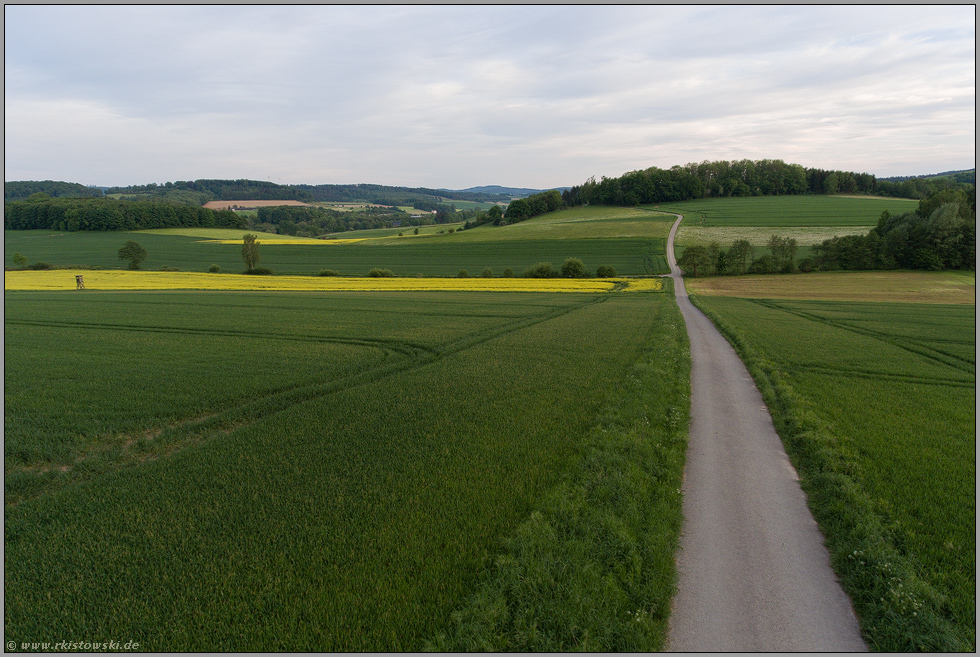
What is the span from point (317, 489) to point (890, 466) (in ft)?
39.9

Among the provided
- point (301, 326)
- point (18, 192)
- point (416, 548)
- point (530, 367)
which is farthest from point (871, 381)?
point (18, 192)

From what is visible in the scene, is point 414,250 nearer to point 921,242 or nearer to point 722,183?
point 921,242

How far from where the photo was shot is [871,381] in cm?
1656

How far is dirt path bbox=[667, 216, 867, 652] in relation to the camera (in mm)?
5703

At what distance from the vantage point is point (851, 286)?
55375 mm

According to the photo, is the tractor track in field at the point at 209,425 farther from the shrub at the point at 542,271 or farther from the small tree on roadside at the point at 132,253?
the small tree on roadside at the point at 132,253

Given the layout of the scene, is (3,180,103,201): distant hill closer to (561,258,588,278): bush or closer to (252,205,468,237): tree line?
(252,205,468,237): tree line

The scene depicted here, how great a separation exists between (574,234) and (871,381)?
285ft

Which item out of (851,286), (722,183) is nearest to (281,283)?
(851,286)

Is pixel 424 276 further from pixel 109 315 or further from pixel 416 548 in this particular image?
pixel 416 548

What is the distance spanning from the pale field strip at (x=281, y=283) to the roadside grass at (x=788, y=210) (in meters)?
60.9

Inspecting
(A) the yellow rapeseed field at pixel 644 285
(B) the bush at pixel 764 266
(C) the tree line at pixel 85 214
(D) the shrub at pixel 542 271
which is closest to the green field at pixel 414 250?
(C) the tree line at pixel 85 214

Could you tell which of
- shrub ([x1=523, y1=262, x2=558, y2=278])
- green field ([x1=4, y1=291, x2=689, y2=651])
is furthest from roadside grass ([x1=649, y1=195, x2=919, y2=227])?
green field ([x1=4, y1=291, x2=689, y2=651])

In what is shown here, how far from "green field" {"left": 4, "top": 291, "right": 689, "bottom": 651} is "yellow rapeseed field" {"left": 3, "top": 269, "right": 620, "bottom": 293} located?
35.6 m
